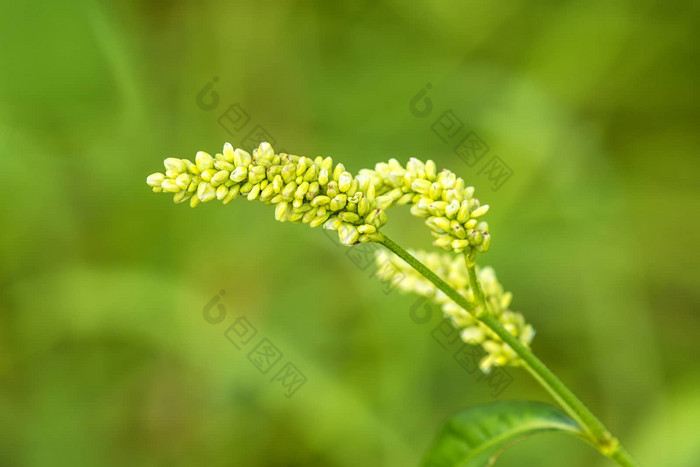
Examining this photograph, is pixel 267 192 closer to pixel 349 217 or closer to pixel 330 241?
pixel 349 217

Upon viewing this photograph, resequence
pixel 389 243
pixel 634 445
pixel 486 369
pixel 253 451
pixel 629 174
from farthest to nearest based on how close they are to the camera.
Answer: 1. pixel 629 174
2. pixel 253 451
3. pixel 634 445
4. pixel 486 369
5. pixel 389 243

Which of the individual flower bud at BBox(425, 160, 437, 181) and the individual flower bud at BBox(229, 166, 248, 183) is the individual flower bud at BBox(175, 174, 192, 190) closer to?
the individual flower bud at BBox(229, 166, 248, 183)

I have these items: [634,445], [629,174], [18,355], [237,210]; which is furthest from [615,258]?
[18,355]

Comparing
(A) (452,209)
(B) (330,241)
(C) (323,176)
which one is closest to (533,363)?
(A) (452,209)

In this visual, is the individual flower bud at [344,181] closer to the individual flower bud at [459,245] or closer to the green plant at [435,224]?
the green plant at [435,224]

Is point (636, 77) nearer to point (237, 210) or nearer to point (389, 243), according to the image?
point (237, 210)

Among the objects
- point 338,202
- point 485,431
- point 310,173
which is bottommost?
point 485,431

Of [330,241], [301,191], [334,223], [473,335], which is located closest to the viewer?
[301,191]

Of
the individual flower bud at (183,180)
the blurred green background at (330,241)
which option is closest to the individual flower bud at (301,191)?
the individual flower bud at (183,180)
